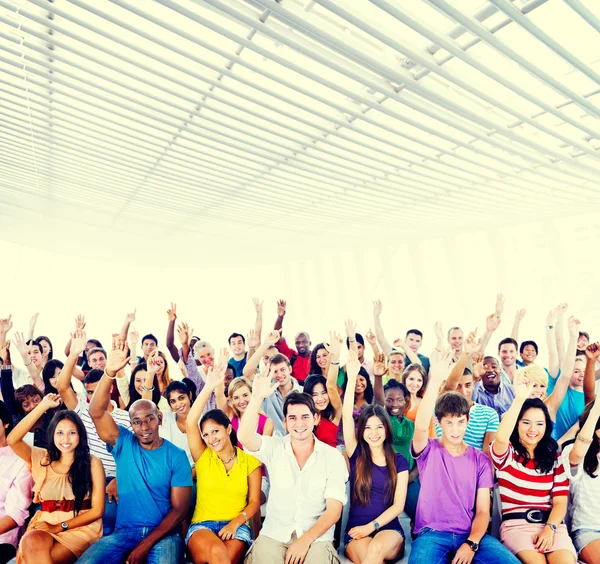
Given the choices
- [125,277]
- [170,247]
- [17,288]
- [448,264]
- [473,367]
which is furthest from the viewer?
[125,277]

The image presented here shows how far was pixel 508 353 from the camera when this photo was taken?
5125 millimetres

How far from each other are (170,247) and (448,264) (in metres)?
10.3

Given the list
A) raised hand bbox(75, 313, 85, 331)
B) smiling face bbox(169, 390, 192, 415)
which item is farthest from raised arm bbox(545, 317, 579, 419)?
raised hand bbox(75, 313, 85, 331)

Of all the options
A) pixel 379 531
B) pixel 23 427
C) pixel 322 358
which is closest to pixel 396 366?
pixel 322 358

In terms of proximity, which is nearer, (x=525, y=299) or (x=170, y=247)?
(x=525, y=299)

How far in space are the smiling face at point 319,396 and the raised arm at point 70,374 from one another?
5.77 feet

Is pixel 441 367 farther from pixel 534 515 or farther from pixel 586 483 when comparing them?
pixel 586 483

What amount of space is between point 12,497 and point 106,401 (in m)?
0.82

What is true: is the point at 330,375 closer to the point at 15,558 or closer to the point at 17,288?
the point at 15,558

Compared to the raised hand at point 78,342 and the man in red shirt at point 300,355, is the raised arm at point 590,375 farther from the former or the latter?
the raised hand at point 78,342

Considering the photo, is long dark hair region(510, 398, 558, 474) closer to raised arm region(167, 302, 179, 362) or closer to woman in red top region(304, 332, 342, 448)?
woman in red top region(304, 332, 342, 448)

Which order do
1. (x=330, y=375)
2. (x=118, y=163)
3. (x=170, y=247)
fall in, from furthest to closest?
(x=170, y=247)
(x=118, y=163)
(x=330, y=375)

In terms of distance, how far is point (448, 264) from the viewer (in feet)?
41.0

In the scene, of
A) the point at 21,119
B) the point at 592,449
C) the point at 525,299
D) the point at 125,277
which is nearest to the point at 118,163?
the point at 21,119
